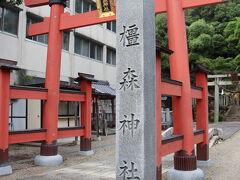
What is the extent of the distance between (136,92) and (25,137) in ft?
17.1

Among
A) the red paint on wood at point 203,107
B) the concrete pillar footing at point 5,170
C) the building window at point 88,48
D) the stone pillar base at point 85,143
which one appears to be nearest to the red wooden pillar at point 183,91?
the red paint on wood at point 203,107

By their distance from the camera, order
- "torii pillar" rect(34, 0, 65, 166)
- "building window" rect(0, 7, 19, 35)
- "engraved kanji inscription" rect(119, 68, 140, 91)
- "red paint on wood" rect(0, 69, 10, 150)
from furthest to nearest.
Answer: "building window" rect(0, 7, 19, 35), "torii pillar" rect(34, 0, 65, 166), "red paint on wood" rect(0, 69, 10, 150), "engraved kanji inscription" rect(119, 68, 140, 91)

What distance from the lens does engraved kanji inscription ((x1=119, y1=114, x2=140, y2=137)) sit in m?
4.43

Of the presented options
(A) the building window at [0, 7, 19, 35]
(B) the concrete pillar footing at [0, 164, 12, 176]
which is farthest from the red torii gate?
(A) the building window at [0, 7, 19, 35]

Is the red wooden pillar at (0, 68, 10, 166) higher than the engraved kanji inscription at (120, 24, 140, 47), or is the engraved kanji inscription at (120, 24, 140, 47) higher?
the engraved kanji inscription at (120, 24, 140, 47)

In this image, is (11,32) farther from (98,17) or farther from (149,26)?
(149,26)

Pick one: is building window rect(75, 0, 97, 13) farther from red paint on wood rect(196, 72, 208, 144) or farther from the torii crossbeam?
red paint on wood rect(196, 72, 208, 144)

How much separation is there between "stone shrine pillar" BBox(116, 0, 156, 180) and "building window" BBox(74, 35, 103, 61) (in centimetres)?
1539

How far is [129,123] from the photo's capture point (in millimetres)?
4500

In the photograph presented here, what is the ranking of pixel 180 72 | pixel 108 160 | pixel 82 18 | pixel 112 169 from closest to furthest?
1. pixel 180 72
2. pixel 112 169
3. pixel 82 18
4. pixel 108 160

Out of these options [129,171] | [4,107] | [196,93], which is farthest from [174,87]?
[4,107]

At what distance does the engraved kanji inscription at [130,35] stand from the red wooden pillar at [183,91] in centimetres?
260

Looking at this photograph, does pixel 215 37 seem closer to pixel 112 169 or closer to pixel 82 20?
pixel 82 20

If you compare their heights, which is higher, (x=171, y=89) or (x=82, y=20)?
(x=82, y=20)
